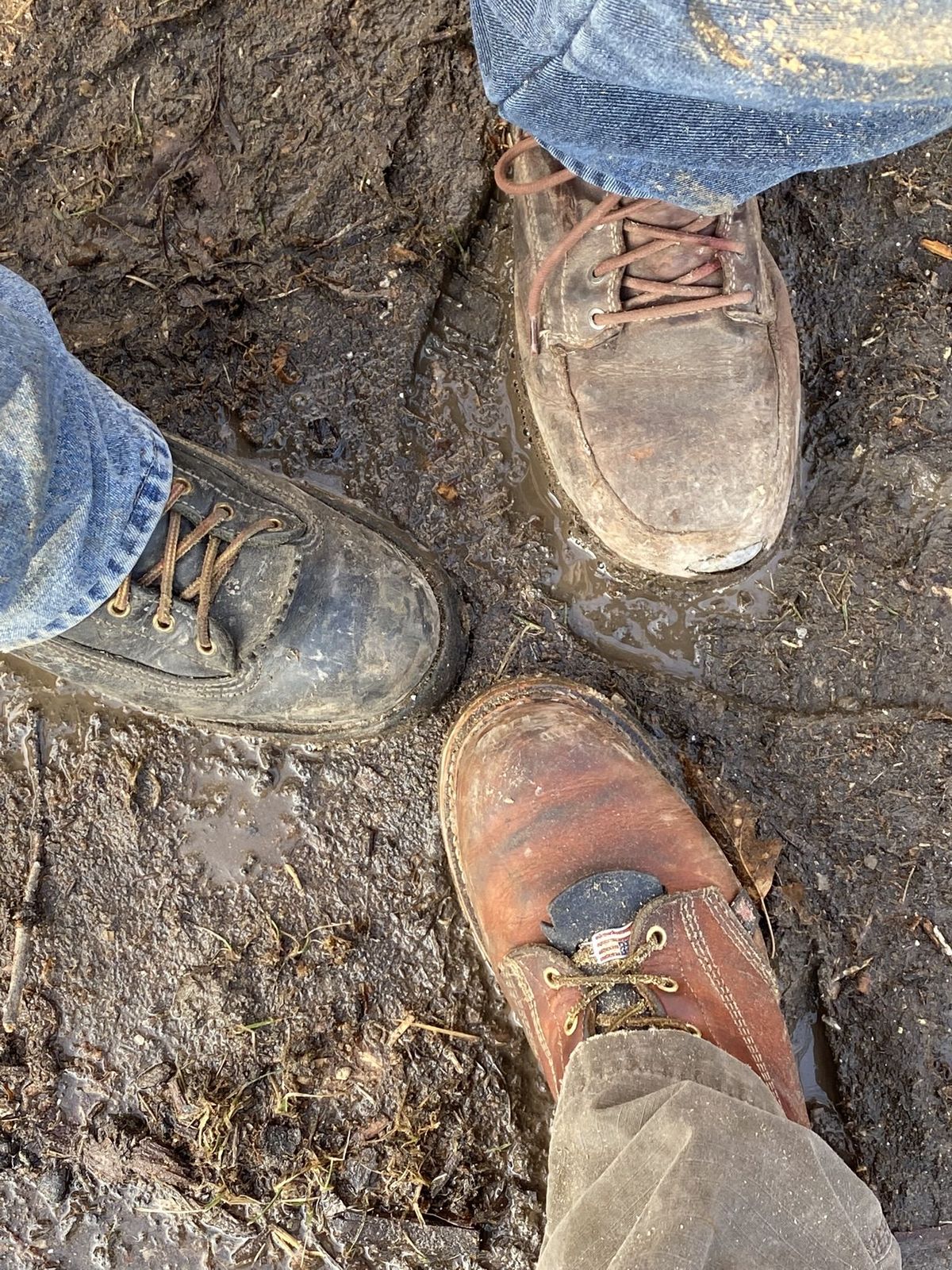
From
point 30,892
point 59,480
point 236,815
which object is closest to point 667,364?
point 59,480

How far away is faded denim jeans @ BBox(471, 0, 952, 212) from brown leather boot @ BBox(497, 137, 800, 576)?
24 centimetres

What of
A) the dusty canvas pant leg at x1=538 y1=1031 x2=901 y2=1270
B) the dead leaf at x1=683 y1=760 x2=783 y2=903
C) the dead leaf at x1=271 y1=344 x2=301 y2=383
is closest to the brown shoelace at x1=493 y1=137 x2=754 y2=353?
the dead leaf at x1=271 y1=344 x2=301 y2=383

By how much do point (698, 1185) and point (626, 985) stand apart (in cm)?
44

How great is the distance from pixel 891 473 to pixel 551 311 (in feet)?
2.32

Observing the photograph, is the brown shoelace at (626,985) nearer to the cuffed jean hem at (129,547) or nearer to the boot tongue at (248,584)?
the boot tongue at (248,584)

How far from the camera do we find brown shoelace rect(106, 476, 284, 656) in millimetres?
1402

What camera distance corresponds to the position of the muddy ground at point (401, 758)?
166 centimetres

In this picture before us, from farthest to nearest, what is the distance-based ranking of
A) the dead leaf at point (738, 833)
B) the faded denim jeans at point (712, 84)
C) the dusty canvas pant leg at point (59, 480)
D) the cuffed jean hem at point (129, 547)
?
the dead leaf at point (738, 833) → the cuffed jean hem at point (129, 547) → the dusty canvas pant leg at point (59, 480) → the faded denim jeans at point (712, 84)

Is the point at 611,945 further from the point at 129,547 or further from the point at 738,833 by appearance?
the point at 129,547

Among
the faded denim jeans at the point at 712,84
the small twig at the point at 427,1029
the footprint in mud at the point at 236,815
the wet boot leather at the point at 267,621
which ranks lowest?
the small twig at the point at 427,1029

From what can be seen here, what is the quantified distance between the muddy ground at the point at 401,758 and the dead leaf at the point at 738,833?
3 centimetres

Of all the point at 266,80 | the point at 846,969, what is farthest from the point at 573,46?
the point at 846,969

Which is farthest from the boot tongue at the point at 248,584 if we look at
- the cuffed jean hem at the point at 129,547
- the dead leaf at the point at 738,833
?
the dead leaf at the point at 738,833

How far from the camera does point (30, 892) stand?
5.55ft
